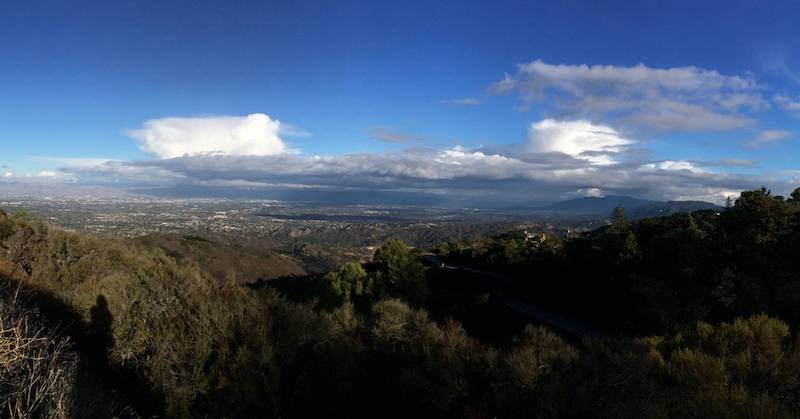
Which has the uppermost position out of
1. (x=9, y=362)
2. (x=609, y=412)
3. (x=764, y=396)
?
(x=9, y=362)

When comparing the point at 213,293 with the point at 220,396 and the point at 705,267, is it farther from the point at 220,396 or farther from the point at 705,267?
the point at 705,267

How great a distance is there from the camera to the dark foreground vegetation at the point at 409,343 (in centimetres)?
902

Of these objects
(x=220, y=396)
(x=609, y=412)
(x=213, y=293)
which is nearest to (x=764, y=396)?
(x=609, y=412)

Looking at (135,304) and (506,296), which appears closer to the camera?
(135,304)

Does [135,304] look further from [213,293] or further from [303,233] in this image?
[303,233]

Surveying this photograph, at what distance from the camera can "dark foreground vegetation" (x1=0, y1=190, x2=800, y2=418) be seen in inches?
355

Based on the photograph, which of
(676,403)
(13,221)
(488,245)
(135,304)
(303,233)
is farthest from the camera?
(303,233)

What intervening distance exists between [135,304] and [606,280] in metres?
26.3

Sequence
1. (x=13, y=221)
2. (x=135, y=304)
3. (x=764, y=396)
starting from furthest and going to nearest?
(x=13, y=221), (x=135, y=304), (x=764, y=396)

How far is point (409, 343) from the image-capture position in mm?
16219

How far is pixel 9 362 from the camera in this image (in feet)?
19.0

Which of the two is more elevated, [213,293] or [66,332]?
[213,293]

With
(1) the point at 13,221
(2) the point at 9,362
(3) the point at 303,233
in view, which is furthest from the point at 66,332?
(3) the point at 303,233

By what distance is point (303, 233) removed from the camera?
16862cm
